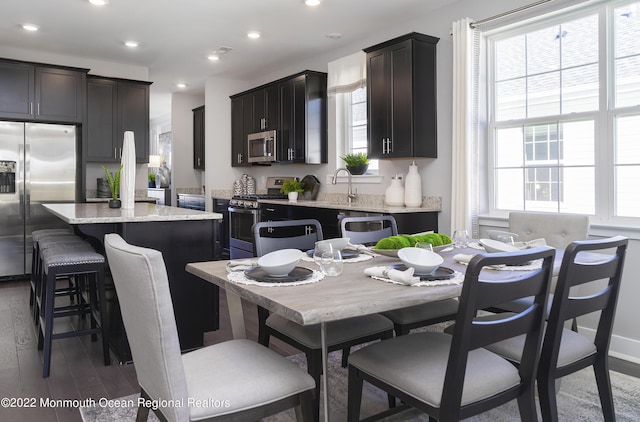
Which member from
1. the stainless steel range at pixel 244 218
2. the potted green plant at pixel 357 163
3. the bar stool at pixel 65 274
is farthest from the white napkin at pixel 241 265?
the stainless steel range at pixel 244 218

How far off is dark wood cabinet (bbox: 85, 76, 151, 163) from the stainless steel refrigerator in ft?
Result: 1.18

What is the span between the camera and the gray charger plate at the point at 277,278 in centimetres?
158

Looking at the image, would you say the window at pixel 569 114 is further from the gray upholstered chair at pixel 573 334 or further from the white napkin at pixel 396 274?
the white napkin at pixel 396 274

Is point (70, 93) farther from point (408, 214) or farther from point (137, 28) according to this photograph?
point (408, 214)

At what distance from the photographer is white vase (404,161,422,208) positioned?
4.30 metres

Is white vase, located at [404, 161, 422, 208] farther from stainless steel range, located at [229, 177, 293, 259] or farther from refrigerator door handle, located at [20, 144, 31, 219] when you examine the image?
refrigerator door handle, located at [20, 144, 31, 219]

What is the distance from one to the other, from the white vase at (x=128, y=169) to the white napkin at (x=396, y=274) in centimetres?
229

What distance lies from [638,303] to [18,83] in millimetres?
6167

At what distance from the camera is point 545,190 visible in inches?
141

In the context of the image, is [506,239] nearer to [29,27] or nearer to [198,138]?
[29,27]

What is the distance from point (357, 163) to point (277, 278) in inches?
136

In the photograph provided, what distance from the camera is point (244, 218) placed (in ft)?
19.6

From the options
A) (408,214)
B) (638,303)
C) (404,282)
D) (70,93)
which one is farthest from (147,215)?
(70,93)

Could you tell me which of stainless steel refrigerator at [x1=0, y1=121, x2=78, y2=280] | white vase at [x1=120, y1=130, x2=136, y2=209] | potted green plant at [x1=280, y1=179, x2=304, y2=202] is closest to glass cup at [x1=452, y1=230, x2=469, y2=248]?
white vase at [x1=120, y1=130, x2=136, y2=209]
